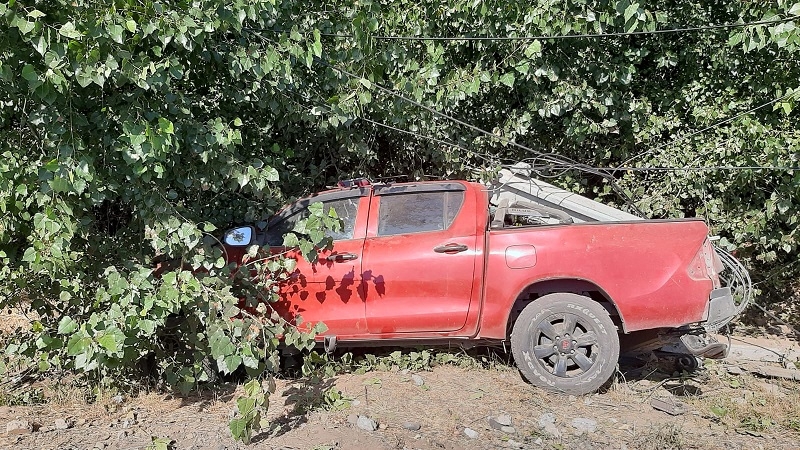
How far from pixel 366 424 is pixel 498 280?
5.05 ft

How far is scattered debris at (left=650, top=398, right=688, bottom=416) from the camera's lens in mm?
5106

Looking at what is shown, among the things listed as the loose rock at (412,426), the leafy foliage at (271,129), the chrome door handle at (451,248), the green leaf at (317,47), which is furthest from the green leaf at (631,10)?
the loose rock at (412,426)

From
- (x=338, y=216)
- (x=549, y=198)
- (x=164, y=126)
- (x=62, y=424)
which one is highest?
(x=164, y=126)

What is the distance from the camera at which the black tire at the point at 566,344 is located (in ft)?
17.1

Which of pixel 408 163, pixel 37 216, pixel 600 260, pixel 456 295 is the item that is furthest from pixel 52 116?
pixel 408 163

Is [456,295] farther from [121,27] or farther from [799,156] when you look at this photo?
Result: [799,156]

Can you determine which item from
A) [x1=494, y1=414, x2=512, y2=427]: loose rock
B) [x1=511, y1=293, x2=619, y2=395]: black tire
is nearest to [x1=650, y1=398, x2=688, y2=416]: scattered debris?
[x1=511, y1=293, x2=619, y2=395]: black tire

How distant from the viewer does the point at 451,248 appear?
5.48m

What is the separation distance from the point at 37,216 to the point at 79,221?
0.46m

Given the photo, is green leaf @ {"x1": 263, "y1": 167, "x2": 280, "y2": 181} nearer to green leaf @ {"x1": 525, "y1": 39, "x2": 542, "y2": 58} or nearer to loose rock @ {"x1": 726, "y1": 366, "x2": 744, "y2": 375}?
green leaf @ {"x1": 525, "y1": 39, "x2": 542, "y2": 58}

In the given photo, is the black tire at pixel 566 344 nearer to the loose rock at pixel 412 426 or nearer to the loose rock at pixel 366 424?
the loose rock at pixel 412 426

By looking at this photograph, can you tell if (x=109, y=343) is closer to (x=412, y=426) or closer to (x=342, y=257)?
(x=342, y=257)

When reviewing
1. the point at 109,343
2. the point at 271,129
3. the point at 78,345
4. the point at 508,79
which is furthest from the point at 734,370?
the point at 78,345

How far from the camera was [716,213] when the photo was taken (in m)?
7.77
